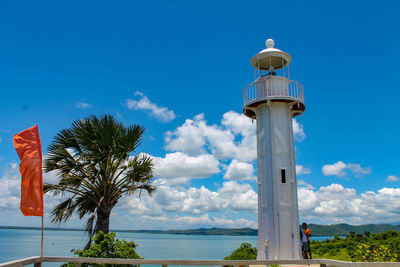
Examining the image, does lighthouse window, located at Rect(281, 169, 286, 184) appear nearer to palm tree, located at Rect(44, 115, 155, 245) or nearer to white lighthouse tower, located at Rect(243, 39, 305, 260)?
white lighthouse tower, located at Rect(243, 39, 305, 260)

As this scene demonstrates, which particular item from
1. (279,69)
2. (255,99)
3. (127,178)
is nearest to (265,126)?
(255,99)

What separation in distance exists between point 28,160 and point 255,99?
1178cm

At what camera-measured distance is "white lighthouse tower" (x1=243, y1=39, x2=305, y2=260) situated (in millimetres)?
13859

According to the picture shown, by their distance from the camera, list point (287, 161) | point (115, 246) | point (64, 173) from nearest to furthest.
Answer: point (115, 246), point (64, 173), point (287, 161)

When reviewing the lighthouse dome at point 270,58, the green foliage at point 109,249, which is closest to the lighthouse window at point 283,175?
the lighthouse dome at point 270,58

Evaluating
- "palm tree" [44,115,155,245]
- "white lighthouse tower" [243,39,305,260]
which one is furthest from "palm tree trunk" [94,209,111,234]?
"white lighthouse tower" [243,39,305,260]

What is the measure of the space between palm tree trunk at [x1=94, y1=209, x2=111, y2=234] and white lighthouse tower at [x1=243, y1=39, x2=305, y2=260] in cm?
644

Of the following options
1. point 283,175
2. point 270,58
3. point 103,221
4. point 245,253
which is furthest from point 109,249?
point 270,58

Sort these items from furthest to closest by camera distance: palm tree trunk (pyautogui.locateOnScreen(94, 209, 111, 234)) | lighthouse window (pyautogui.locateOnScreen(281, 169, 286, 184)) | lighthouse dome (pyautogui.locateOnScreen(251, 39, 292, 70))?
lighthouse dome (pyautogui.locateOnScreen(251, 39, 292, 70)) < lighthouse window (pyautogui.locateOnScreen(281, 169, 286, 184)) < palm tree trunk (pyautogui.locateOnScreen(94, 209, 111, 234))

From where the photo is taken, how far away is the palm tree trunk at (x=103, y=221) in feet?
41.1

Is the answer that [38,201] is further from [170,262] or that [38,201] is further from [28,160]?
[170,262]

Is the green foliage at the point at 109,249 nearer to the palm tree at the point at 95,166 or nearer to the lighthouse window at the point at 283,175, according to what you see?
the palm tree at the point at 95,166

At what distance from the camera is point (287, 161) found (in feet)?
47.8

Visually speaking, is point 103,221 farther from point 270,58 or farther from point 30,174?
point 270,58
